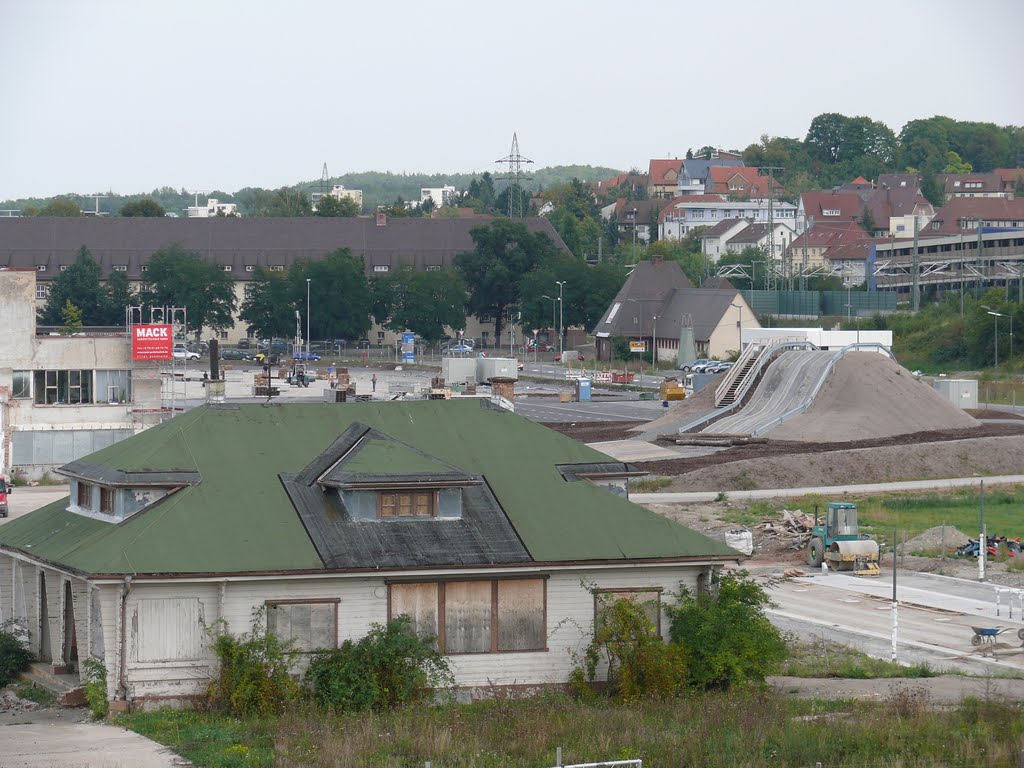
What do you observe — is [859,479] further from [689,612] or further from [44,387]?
A: [689,612]

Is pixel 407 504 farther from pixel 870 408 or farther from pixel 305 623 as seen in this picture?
pixel 870 408

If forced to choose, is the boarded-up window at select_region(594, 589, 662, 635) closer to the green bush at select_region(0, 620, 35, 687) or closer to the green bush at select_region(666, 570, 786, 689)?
the green bush at select_region(666, 570, 786, 689)

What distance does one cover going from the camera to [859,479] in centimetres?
6738

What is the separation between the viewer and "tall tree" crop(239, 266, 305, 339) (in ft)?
518

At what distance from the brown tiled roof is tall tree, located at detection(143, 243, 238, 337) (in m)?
9.36

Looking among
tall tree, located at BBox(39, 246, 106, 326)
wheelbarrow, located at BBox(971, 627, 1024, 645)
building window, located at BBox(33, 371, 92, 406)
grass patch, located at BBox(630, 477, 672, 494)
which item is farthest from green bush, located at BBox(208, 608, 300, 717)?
tall tree, located at BBox(39, 246, 106, 326)

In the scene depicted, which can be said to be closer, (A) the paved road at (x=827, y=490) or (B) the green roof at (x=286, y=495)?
(B) the green roof at (x=286, y=495)

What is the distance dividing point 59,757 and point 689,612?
10.4 m

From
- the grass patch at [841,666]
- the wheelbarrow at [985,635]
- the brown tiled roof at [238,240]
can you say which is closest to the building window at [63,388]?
the grass patch at [841,666]

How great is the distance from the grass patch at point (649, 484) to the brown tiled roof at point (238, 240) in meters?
111

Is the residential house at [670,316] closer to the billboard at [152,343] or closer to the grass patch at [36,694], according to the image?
the billboard at [152,343]

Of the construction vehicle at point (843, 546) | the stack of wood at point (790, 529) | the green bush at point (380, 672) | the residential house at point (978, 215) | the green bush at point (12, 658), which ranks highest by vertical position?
the residential house at point (978, 215)

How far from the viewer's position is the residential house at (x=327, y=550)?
84.4ft

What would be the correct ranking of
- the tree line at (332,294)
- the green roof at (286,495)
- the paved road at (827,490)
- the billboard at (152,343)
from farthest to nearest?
the tree line at (332,294)
the billboard at (152,343)
the paved road at (827,490)
the green roof at (286,495)
